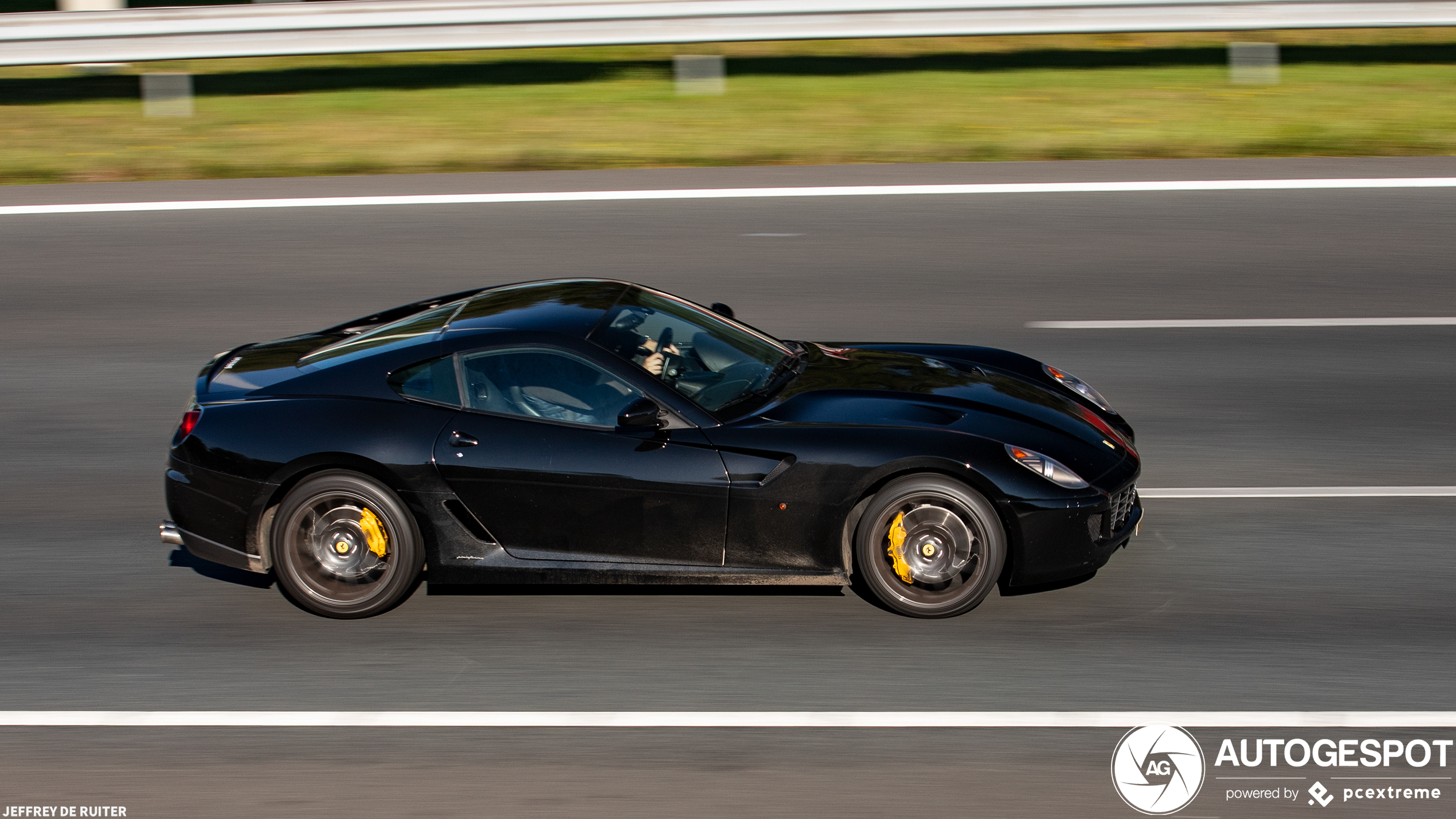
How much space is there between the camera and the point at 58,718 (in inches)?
211

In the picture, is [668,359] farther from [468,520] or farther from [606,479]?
[468,520]

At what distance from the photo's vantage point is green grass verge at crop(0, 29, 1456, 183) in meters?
13.2

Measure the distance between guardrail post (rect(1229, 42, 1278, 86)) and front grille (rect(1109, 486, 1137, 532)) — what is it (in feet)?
32.9

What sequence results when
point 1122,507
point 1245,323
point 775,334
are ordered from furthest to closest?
point 1245,323
point 775,334
point 1122,507

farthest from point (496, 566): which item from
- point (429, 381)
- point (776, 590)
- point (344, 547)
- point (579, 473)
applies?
point (776, 590)

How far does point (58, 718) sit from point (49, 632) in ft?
2.56

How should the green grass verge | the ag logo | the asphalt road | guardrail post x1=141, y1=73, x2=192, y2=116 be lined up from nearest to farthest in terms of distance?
the ag logo → the asphalt road → the green grass verge → guardrail post x1=141, y1=73, x2=192, y2=116

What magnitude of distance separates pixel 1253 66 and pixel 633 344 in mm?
Result: 10908

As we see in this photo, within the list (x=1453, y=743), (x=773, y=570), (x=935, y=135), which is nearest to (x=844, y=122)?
(x=935, y=135)

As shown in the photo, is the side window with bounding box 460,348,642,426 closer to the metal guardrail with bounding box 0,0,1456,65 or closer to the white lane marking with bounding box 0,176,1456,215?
the white lane marking with bounding box 0,176,1456,215

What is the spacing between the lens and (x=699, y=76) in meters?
14.9

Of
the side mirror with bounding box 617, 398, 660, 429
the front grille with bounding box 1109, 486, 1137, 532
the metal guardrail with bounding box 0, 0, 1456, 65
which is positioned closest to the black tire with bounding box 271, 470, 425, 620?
the side mirror with bounding box 617, 398, 660, 429

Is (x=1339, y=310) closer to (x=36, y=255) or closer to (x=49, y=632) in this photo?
(x=49, y=632)

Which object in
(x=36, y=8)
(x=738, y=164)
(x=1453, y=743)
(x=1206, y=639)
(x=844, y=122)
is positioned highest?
(x=36, y=8)
